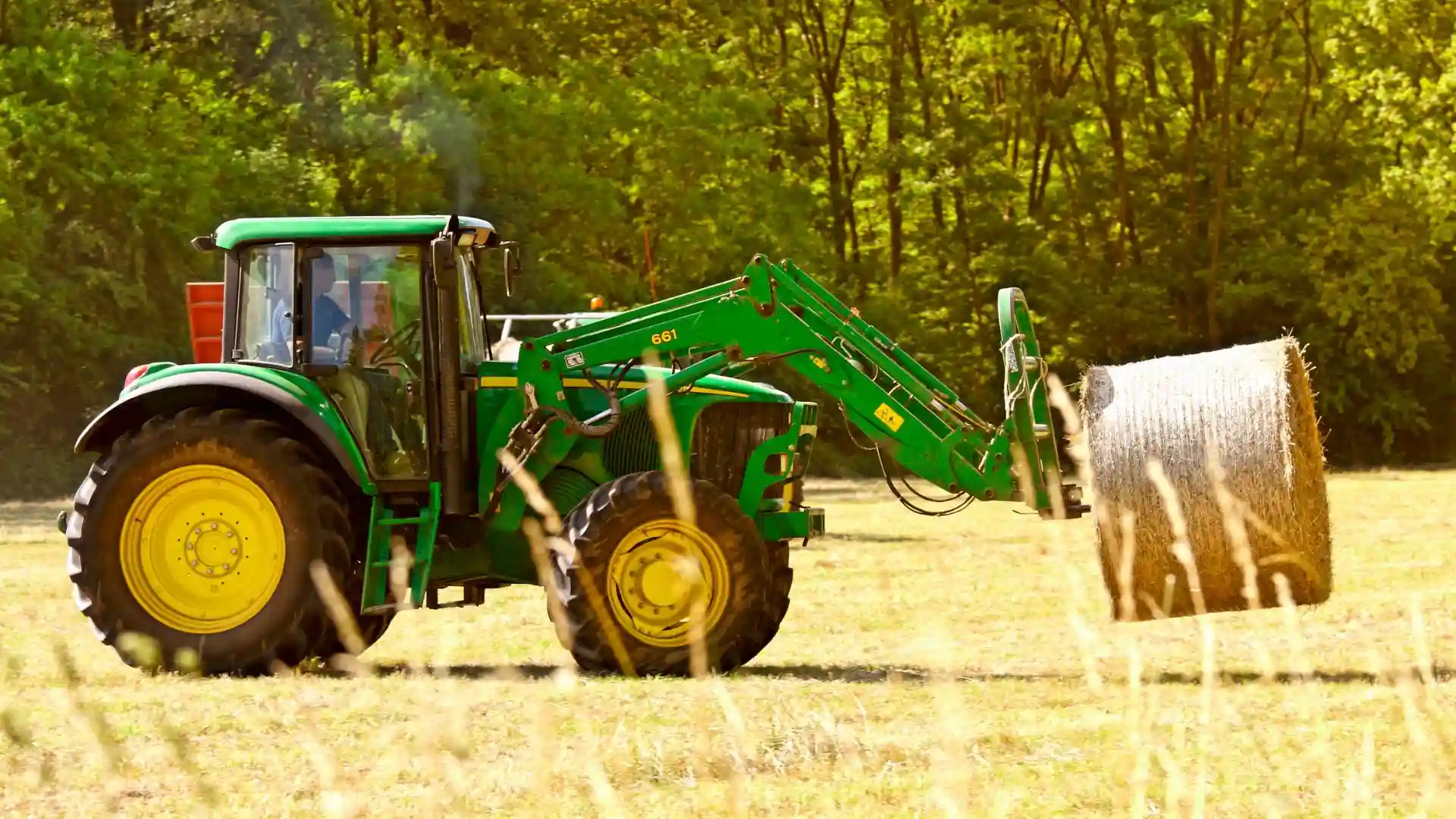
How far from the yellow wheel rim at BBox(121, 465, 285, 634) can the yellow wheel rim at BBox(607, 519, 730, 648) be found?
155 centimetres

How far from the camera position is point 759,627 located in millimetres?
10391

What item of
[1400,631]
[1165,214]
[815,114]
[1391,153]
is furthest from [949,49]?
[1400,631]

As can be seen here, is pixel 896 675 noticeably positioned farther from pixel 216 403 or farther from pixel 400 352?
pixel 216 403

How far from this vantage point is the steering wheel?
1023 cm

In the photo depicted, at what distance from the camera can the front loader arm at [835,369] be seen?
10.1 m

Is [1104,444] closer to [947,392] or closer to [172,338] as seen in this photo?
[947,392]

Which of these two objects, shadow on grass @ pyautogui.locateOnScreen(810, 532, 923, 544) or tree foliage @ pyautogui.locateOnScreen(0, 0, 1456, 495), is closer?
shadow on grass @ pyautogui.locateOnScreen(810, 532, 923, 544)

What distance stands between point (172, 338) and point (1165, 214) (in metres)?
18.7

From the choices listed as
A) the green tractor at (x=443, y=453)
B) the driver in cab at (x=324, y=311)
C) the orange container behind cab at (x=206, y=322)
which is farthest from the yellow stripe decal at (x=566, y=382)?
the orange container behind cab at (x=206, y=322)

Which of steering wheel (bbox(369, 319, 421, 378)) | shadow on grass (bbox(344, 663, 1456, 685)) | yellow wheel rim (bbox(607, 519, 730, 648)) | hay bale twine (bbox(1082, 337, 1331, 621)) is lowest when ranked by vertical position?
shadow on grass (bbox(344, 663, 1456, 685))

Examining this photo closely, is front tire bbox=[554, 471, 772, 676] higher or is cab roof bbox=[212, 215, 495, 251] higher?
cab roof bbox=[212, 215, 495, 251]

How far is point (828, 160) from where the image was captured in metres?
43.6

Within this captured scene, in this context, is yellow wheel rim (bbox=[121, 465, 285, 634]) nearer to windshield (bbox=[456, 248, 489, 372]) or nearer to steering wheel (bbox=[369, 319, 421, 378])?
steering wheel (bbox=[369, 319, 421, 378])

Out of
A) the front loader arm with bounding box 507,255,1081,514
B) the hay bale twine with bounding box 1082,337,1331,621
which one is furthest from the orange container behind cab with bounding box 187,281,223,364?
the hay bale twine with bounding box 1082,337,1331,621
